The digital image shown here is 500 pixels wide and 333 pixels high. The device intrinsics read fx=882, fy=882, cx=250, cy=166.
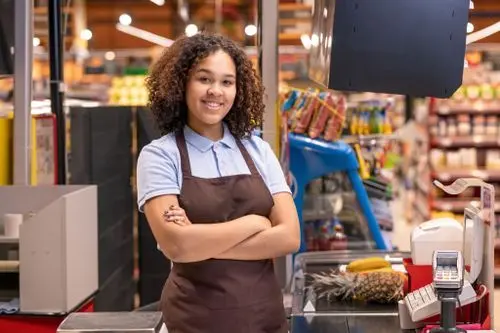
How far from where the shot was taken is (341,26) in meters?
3.20

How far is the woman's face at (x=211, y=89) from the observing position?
265cm

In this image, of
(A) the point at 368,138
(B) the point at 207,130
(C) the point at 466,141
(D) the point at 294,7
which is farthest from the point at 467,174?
(B) the point at 207,130

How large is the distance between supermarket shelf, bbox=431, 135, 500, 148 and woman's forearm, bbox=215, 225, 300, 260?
7396 mm

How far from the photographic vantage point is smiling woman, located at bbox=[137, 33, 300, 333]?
2.56 meters

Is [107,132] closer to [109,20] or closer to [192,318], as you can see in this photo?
[192,318]

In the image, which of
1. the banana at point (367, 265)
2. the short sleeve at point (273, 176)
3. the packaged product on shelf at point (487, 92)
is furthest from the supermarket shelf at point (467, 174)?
the short sleeve at point (273, 176)

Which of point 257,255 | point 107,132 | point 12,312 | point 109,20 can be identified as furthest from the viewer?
point 109,20

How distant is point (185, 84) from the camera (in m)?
2.72

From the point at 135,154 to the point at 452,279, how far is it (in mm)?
3629

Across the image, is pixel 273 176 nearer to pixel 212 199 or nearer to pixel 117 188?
pixel 212 199

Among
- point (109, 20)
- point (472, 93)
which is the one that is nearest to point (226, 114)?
point (472, 93)

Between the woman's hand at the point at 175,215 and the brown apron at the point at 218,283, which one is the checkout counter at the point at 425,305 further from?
the woman's hand at the point at 175,215

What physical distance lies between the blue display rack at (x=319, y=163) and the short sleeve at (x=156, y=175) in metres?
2.17

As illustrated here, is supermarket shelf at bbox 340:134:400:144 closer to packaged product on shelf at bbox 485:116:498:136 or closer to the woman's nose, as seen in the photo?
the woman's nose
